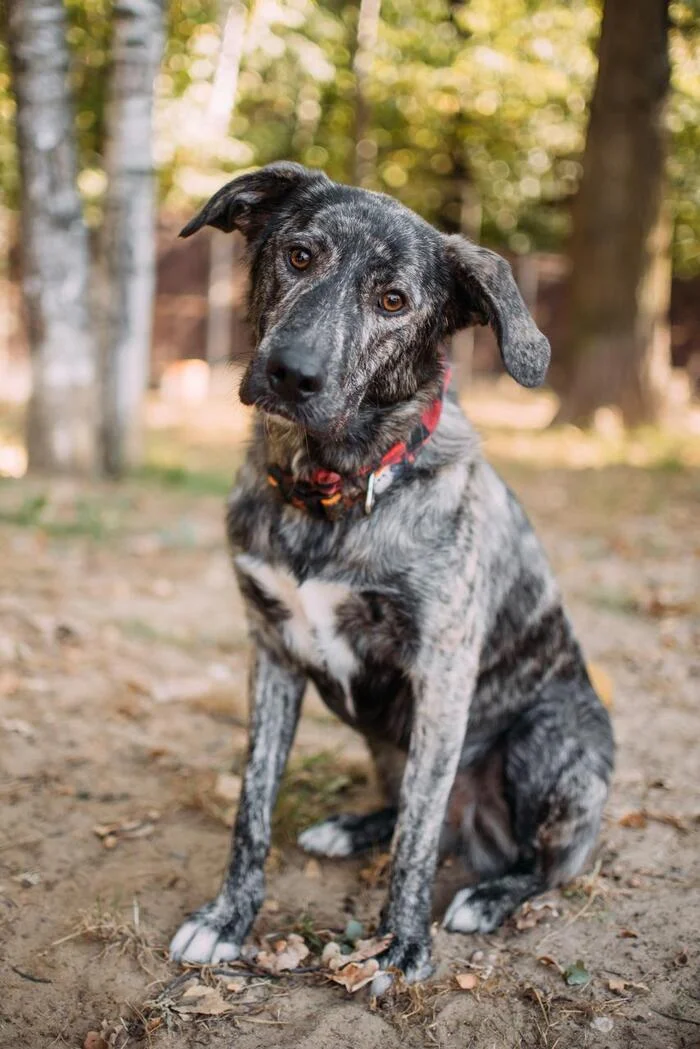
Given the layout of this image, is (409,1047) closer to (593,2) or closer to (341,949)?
(341,949)

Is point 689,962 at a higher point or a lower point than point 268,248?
lower

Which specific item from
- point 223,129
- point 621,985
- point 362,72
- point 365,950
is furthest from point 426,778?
point 223,129

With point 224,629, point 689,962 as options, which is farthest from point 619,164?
point 689,962

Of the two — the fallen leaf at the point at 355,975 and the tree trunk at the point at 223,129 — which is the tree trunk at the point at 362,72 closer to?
the tree trunk at the point at 223,129

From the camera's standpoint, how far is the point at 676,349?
1939 cm

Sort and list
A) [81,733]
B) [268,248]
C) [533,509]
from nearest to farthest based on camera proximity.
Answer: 1. [268,248]
2. [81,733]
3. [533,509]

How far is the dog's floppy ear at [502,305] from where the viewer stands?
98.5 inches

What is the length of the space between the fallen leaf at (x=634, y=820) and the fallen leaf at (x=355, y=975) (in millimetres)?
1173

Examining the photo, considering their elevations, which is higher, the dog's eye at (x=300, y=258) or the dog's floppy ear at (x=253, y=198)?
the dog's floppy ear at (x=253, y=198)

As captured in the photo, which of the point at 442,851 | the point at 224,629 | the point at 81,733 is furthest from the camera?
the point at 224,629

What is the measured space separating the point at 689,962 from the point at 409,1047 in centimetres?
79

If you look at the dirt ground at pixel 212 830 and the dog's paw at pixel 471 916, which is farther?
the dog's paw at pixel 471 916

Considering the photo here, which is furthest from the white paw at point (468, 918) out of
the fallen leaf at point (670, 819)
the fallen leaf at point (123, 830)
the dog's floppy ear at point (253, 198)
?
the dog's floppy ear at point (253, 198)

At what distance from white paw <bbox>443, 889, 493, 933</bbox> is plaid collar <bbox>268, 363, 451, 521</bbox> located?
1.19 meters
